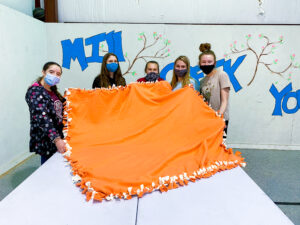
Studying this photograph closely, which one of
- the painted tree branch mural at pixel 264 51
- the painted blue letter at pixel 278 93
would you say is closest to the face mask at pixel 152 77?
the painted tree branch mural at pixel 264 51

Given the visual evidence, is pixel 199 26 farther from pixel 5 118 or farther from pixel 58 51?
pixel 5 118

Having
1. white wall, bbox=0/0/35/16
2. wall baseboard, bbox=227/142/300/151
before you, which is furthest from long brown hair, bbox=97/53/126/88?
wall baseboard, bbox=227/142/300/151

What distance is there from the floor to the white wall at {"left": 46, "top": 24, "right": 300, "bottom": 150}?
14.1 inches

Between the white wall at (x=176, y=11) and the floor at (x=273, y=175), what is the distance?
6.24 feet

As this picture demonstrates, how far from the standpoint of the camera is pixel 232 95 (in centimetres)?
301

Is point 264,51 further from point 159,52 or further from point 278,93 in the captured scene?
point 159,52

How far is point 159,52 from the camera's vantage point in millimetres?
2904

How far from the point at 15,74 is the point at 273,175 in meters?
3.12

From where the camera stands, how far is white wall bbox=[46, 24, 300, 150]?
2.87 m

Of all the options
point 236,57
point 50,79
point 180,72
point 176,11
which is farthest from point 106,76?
point 236,57

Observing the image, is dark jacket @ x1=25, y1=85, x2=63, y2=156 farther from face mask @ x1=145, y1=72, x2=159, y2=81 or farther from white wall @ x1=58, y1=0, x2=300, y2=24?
white wall @ x1=58, y1=0, x2=300, y2=24

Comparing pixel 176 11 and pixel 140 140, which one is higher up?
pixel 176 11

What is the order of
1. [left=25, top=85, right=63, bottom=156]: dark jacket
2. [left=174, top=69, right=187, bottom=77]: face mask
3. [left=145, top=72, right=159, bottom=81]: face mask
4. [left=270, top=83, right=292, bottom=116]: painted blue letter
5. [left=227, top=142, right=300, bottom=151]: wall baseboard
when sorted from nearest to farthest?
[left=25, top=85, right=63, bottom=156]: dark jacket → [left=174, top=69, right=187, bottom=77]: face mask → [left=145, top=72, right=159, bottom=81]: face mask → [left=270, top=83, right=292, bottom=116]: painted blue letter → [left=227, top=142, right=300, bottom=151]: wall baseboard

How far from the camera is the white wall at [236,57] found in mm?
2869
